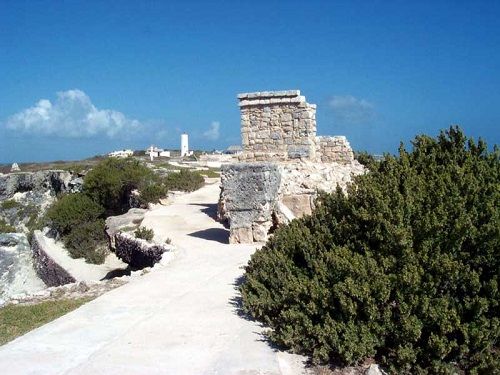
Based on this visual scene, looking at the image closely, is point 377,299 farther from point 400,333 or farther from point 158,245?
point 158,245

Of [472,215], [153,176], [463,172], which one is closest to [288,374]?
[472,215]

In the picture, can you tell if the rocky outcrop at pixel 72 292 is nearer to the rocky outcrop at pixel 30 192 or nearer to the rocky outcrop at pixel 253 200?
the rocky outcrop at pixel 253 200

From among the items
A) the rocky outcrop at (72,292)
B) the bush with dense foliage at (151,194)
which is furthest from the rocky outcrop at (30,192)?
the rocky outcrop at (72,292)

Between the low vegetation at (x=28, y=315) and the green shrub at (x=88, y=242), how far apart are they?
287 inches

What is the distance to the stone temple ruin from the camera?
10164 mm

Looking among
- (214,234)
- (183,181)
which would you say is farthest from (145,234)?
(183,181)

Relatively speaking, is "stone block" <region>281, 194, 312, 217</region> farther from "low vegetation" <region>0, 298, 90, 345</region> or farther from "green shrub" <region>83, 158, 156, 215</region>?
"green shrub" <region>83, 158, 156, 215</region>

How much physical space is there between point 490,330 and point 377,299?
92 centimetres

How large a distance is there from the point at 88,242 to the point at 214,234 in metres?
5.65

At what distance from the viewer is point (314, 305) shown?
4609 mm

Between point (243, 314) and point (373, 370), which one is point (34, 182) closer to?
point (243, 314)

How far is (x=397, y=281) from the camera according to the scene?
4.52m

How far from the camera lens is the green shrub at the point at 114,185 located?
1905 cm

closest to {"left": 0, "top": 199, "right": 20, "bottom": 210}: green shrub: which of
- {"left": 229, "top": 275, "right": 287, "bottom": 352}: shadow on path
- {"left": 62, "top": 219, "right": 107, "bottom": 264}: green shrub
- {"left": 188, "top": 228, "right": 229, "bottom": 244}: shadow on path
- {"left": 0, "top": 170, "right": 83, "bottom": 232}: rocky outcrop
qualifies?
{"left": 0, "top": 170, "right": 83, "bottom": 232}: rocky outcrop
